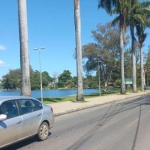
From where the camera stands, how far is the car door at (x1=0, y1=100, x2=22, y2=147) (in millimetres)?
7914

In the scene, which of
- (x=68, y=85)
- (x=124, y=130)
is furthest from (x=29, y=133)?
(x=68, y=85)

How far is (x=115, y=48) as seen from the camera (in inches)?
2542

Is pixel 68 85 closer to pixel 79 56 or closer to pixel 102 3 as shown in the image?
pixel 102 3

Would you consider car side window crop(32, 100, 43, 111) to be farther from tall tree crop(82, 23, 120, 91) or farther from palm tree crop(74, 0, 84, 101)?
tall tree crop(82, 23, 120, 91)

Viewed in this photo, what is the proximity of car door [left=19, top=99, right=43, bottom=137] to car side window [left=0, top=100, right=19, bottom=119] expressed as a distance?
30cm

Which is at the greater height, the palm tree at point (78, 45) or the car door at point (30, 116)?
the palm tree at point (78, 45)

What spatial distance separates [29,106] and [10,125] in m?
1.40

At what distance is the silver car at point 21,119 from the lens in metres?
8.04

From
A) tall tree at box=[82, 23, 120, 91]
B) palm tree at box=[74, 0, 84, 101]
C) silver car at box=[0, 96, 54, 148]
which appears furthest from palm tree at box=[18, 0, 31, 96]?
tall tree at box=[82, 23, 120, 91]

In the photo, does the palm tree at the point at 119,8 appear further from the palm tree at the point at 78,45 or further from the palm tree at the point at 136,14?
the palm tree at the point at 78,45

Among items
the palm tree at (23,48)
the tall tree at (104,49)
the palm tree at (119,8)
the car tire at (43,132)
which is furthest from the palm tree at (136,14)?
the car tire at (43,132)

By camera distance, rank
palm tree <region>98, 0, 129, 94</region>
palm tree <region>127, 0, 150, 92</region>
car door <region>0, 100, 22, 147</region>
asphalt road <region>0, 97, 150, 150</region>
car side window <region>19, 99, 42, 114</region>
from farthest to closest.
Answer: palm tree <region>127, 0, 150, 92</region>
palm tree <region>98, 0, 129, 94</region>
car side window <region>19, 99, 42, 114</region>
asphalt road <region>0, 97, 150, 150</region>
car door <region>0, 100, 22, 147</region>

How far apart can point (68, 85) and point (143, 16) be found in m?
80.8

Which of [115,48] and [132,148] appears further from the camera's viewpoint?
[115,48]
